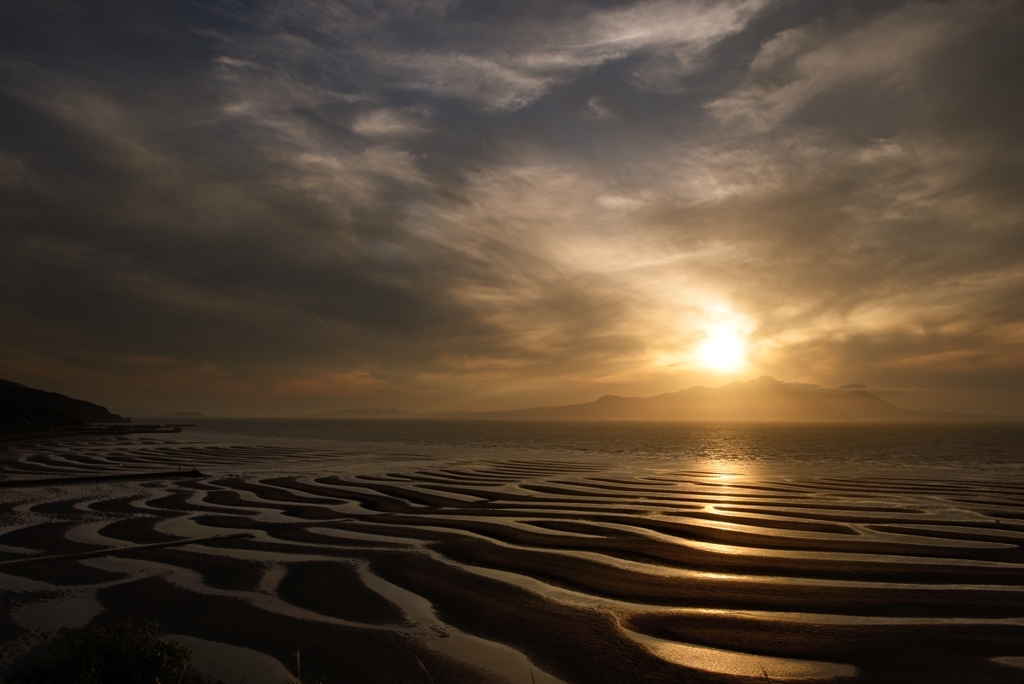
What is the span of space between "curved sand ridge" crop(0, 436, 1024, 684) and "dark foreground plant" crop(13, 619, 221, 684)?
233cm

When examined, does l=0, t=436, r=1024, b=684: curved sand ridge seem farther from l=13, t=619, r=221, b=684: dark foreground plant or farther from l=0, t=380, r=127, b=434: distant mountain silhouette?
l=0, t=380, r=127, b=434: distant mountain silhouette

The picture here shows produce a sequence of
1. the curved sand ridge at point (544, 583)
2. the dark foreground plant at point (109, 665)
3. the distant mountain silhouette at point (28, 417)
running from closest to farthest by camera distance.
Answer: the dark foreground plant at point (109, 665) → the curved sand ridge at point (544, 583) → the distant mountain silhouette at point (28, 417)

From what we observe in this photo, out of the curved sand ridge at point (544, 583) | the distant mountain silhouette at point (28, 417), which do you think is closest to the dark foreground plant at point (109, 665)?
the curved sand ridge at point (544, 583)

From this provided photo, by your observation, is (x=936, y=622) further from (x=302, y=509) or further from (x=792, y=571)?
(x=302, y=509)

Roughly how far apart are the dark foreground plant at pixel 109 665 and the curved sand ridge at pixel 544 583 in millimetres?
2331

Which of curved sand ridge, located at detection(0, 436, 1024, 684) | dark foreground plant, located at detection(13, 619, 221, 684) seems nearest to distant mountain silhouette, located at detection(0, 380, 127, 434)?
curved sand ridge, located at detection(0, 436, 1024, 684)

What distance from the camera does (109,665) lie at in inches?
246

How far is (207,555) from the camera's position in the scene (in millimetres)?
14539

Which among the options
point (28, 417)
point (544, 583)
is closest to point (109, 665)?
point (544, 583)

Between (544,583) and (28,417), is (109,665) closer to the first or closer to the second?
(544,583)

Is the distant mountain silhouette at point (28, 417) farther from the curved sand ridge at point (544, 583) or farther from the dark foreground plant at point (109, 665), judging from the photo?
the dark foreground plant at point (109, 665)

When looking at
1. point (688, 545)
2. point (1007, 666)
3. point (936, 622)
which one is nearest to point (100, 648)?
point (1007, 666)

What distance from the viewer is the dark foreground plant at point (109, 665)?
6.12 m

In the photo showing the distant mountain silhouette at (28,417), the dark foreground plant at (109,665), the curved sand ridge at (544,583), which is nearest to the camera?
the dark foreground plant at (109,665)
